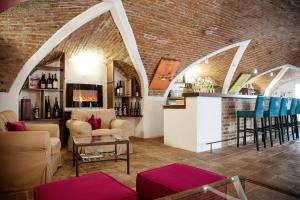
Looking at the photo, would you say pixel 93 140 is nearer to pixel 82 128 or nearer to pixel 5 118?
pixel 82 128

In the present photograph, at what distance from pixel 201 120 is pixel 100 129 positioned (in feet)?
6.66

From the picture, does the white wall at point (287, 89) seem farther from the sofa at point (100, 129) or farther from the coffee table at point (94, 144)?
the coffee table at point (94, 144)

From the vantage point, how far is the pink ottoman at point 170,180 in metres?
1.63

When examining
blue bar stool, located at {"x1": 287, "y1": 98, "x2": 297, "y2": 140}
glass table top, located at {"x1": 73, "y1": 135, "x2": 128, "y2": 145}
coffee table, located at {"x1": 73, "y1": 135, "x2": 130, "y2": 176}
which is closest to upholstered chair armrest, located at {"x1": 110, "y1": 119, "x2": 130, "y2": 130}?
coffee table, located at {"x1": 73, "y1": 135, "x2": 130, "y2": 176}

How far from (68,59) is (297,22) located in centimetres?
675

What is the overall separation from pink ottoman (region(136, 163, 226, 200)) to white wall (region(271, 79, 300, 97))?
1111 centimetres

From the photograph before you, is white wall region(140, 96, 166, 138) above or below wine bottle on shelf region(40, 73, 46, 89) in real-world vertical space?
below

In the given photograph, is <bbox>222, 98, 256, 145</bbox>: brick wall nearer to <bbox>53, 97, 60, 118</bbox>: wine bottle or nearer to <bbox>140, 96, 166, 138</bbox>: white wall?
<bbox>140, 96, 166, 138</bbox>: white wall

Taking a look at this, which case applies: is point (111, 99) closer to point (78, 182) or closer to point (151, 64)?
point (151, 64)

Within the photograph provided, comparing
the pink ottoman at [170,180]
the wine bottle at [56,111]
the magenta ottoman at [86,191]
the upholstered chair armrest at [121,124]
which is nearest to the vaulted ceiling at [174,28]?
the wine bottle at [56,111]

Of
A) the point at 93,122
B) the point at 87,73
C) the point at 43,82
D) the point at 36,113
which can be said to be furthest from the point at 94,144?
the point at 87,73

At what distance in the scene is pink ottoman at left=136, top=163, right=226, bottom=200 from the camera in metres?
1.63

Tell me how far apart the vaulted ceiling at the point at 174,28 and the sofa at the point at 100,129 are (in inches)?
60.7

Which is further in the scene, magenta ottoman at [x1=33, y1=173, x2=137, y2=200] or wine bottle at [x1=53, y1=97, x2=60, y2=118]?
wine bottle at [x1=53, y1=97, x2=60, y2=118]
